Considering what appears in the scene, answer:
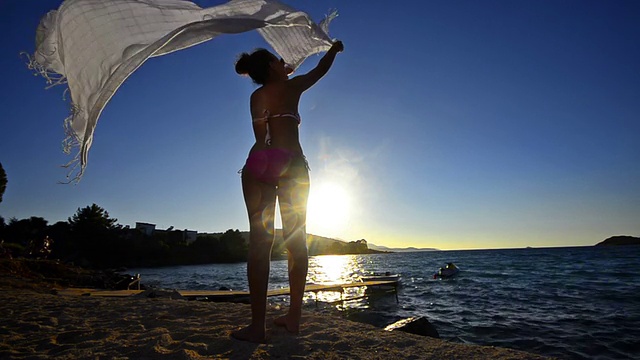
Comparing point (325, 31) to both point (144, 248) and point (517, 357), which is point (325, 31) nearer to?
point (517, 357)

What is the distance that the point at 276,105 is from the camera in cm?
262

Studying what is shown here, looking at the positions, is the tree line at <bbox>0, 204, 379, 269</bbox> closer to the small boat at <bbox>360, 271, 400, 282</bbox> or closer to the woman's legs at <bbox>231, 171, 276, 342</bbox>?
the small boat at <bbox>360, 271, 400, 282</bbox>

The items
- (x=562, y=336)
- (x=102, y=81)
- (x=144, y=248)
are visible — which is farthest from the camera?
(x=144, y=248)

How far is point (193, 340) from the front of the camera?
269 centimetres

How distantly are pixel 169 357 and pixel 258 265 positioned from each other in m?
0.81

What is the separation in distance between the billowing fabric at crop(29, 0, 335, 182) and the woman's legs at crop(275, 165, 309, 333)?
123cm

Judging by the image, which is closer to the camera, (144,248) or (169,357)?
(169,357)

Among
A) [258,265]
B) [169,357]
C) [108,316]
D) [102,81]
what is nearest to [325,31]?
[102,81]

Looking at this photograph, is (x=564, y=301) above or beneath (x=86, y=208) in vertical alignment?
beneath

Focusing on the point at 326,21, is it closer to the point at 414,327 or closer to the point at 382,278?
the point at 414,327

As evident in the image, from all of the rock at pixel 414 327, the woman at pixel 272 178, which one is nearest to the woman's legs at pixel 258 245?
the woman at pixel 272 178

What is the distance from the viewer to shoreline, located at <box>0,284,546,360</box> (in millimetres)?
2332

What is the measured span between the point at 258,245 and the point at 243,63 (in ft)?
4.83

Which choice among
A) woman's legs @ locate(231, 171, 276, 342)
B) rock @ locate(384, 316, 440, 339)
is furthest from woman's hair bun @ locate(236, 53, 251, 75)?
rock @ locate(384, 316, 440, 339)
